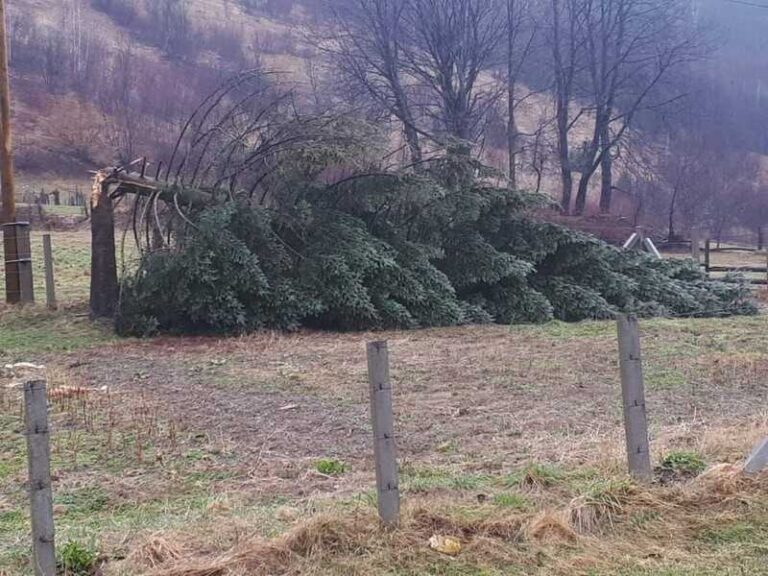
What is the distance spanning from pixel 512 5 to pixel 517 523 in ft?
116

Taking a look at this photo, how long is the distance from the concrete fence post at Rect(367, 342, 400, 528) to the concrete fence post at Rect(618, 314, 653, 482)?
1.40 meters

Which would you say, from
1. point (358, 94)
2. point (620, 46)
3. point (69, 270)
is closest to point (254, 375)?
point (69, 270)

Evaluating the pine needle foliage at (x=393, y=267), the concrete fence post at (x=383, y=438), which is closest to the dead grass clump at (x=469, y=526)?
the concrete fence post at (x=383, y=438)

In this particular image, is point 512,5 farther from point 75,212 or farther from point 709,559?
point 709,559

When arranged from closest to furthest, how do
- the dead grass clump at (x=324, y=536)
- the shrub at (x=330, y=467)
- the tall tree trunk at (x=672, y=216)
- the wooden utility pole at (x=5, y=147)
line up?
1. the dead grass clump at (x=324, y=536)
2. the shrub at (x=330, y=467)
3. the wooden utility pole at (x=5, y=147)
4. the tall tree trunk at (x=672, y=216)

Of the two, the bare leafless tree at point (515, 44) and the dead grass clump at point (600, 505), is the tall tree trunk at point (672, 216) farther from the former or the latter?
the dead grass clump at point (600, 505)

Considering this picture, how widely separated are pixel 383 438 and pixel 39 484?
148 centimetres

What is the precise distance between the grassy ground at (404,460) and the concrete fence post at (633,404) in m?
0.13

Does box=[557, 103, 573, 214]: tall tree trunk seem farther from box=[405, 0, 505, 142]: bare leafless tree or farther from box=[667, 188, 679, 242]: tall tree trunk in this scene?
box=[405, 0, 505, 142]: bare leafless tree

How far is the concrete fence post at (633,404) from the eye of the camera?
4.53 metres

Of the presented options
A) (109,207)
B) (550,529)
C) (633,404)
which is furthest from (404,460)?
(109,207)

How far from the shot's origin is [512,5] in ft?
120

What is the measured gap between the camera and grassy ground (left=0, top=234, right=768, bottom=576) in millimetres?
3727

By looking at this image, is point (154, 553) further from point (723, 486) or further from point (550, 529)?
point (723, 486)
